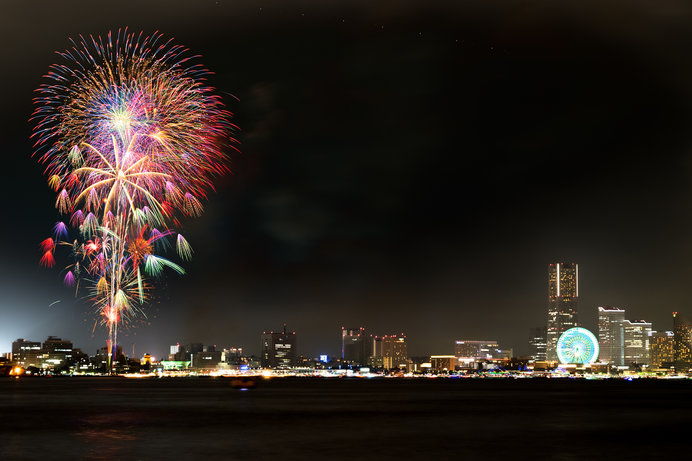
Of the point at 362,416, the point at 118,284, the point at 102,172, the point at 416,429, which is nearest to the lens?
the point at 416,429

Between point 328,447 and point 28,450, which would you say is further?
point 328,447

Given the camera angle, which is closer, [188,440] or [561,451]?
[561,451]

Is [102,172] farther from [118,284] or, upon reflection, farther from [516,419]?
[516,419]

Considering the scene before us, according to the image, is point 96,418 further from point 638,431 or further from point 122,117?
point 638,431

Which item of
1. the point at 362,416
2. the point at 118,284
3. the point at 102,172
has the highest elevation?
the point at 102,172

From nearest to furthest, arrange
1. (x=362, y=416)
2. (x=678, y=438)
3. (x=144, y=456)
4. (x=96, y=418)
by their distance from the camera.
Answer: (x=144, y=456), (x=678, y=438), (x=96, y=418), (x=362, y=416)

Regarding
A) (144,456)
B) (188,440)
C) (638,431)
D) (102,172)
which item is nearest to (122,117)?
(102,172)

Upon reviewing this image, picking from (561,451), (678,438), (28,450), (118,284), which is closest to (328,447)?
(561,451)

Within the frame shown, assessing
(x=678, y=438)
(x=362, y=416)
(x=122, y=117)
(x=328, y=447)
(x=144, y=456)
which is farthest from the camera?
(x=122, y=117)

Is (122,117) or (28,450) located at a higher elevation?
(122,117)
